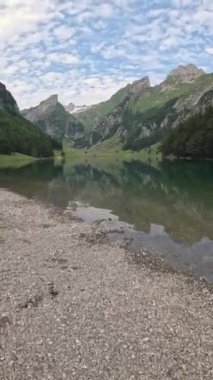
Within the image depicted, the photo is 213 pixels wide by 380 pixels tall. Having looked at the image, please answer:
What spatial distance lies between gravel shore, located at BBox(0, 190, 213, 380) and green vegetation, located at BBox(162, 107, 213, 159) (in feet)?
446

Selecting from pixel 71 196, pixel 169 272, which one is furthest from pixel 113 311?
pixel 71 196

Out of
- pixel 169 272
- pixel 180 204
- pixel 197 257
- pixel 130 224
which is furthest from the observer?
pixel 180 204

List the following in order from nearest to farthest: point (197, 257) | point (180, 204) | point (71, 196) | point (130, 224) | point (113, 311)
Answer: point (113, 311) < point (197, 257) < point (130, 224) < point (180, 204) < point (71, 196)

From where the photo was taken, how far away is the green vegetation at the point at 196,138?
16394 cm

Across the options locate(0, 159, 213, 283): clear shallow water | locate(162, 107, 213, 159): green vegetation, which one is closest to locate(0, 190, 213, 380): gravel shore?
locate(0, 159, 213, 283): clear shallow water

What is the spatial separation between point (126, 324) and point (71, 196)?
56438 mm

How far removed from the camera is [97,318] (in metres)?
21.1

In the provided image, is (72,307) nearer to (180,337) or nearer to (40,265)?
(180,337)

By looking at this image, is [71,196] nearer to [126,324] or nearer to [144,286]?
[144,286]

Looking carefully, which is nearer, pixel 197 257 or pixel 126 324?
pixel 126 324

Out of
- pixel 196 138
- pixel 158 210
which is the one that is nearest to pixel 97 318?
pixel 158 210

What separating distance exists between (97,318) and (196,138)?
155m

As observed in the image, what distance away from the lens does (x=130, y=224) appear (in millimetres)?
48469

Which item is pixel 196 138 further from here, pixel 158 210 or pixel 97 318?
pixel 97 318
